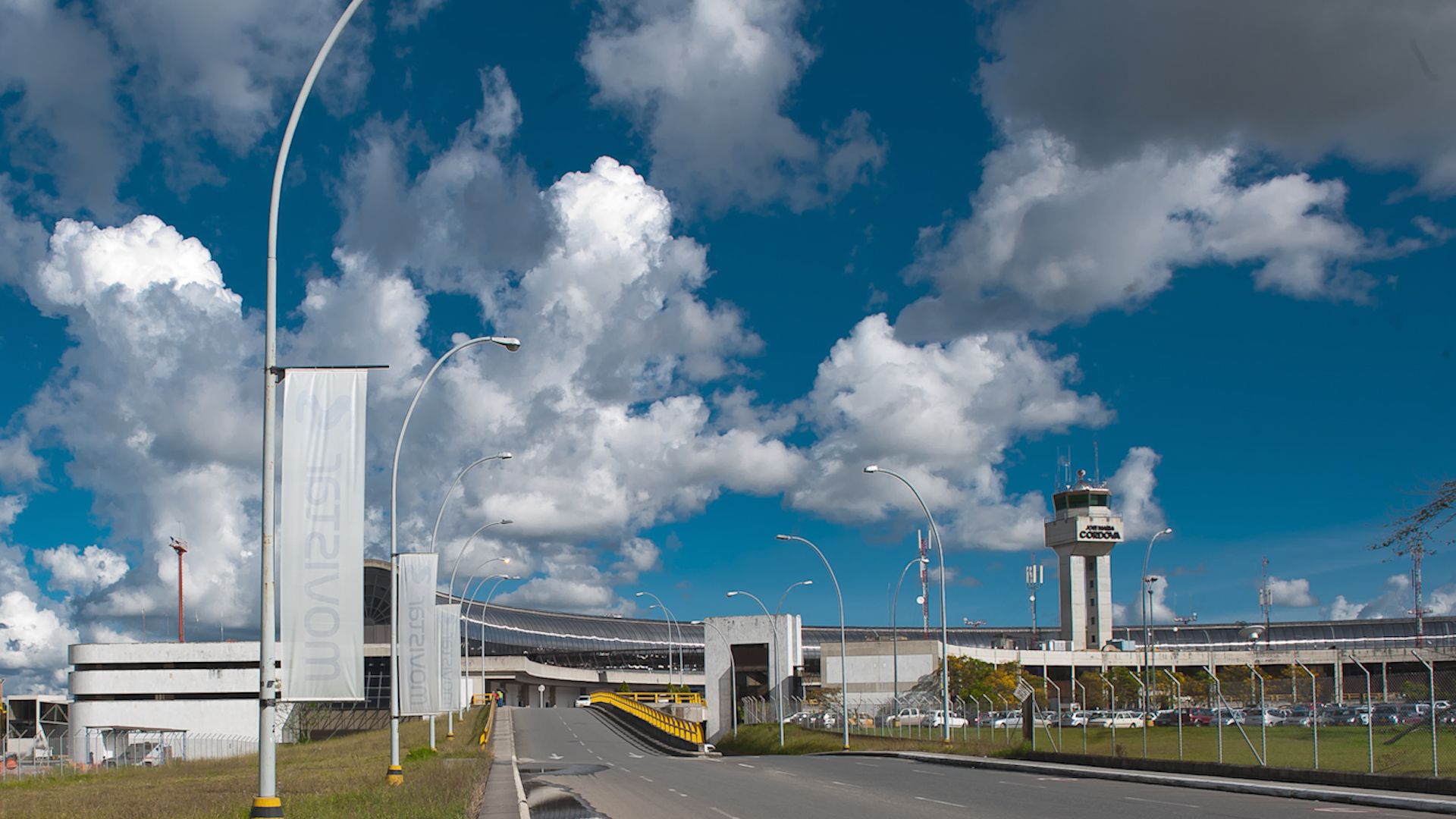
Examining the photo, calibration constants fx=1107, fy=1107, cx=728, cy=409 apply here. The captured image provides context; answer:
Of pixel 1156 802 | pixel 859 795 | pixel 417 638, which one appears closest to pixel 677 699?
pixel 417 638

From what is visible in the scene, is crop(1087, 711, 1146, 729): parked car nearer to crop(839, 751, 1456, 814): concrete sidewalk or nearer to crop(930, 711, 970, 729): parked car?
crop(930, 711, 970, 729): parked car

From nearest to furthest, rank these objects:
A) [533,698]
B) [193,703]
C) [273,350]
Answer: [273,350]
[193,703]
[533,698]

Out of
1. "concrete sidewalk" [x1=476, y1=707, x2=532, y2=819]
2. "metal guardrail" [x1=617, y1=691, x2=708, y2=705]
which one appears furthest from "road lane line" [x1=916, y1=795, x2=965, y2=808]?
"metal guardrail" [x1=617, y1=691, x2=708, y2=705]

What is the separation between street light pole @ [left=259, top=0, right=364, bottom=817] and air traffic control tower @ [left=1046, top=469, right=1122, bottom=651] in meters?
137

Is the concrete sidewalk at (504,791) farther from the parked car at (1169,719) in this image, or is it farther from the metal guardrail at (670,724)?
the parked car at (1169,719)

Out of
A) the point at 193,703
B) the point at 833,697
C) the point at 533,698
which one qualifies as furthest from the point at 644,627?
the point at 833,697

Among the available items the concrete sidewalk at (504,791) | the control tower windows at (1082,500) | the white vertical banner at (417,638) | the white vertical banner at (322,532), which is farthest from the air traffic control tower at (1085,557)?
the white vertical banner at (322,532)

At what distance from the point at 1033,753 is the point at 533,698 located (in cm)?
13914

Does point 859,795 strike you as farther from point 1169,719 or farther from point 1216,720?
point 1169,719

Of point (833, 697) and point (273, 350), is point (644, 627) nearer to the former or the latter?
point (833, 697)

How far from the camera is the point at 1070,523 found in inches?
5556

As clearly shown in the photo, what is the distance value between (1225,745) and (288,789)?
29855 millimetres

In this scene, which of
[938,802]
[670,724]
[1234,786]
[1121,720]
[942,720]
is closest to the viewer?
[938,802]

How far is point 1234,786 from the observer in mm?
22844
